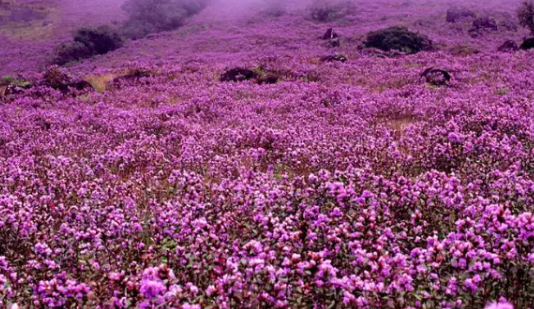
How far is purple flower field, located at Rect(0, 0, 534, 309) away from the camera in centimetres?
355

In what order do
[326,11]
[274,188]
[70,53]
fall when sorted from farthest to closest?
[326,11], [70,53], [274,188]

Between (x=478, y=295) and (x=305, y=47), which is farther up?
(x=478, y=295)

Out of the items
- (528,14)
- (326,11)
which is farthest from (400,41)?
(326,11)

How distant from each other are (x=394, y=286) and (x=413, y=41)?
31348 mm

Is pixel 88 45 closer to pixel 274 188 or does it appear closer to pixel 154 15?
pixel 154 15

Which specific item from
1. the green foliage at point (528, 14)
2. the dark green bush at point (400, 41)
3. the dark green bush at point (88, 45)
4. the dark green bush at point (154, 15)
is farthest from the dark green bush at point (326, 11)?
the dark green bush at point (88, 45)

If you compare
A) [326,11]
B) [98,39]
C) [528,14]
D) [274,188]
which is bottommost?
[98,39]

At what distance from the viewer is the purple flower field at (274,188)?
11.7ft

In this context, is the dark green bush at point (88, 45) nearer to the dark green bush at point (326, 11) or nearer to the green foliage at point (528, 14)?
the dark green bush at point (326, 11)

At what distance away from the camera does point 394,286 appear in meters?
3.29

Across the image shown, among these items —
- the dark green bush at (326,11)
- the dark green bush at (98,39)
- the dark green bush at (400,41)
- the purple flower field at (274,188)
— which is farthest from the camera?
the dark green bush at (326,11)

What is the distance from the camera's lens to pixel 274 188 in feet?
19.6

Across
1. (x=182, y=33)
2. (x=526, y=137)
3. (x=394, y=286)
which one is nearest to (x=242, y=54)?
(x=182, y=33)

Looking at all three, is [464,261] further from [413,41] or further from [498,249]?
[413,41]
